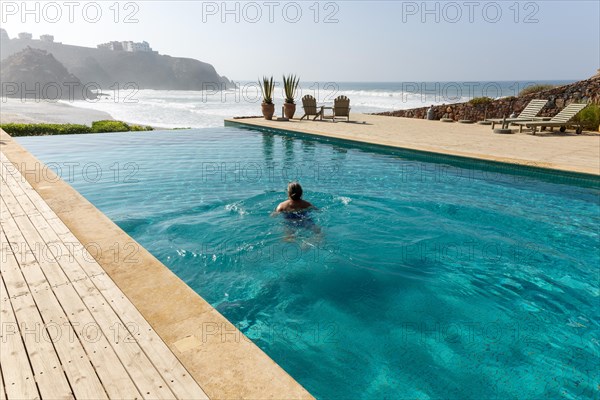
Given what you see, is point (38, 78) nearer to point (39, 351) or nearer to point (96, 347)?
point (39, 351)

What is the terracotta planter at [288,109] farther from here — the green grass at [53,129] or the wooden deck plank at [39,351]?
the wooden deck plank at [39,351]

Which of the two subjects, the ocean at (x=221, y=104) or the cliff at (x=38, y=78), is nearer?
the ocean at (x=221, y=104)

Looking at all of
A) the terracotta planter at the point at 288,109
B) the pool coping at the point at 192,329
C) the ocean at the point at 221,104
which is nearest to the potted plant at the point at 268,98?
the terracotta planter at the point at 288,109

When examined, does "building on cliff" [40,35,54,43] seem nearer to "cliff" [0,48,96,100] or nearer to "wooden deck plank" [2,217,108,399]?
"cliff" [0,48,96,100]

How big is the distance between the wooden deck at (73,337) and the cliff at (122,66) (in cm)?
16149

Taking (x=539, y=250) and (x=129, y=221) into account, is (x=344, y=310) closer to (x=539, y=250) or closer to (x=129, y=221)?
(x=539, y=250)

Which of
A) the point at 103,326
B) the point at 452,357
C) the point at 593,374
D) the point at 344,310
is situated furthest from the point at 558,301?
the point at 103,326

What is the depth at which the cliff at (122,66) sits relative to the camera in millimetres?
162375

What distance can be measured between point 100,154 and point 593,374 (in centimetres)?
1347

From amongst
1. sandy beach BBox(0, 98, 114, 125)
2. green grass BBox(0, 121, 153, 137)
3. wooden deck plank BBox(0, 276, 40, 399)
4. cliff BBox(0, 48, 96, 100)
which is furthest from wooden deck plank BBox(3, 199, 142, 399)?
cliff BBox(0, 48, 96, 100)

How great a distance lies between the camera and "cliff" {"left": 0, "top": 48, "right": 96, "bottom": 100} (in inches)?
4199

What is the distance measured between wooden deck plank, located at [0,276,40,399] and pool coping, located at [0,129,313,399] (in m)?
0.79

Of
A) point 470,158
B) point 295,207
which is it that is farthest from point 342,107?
point 295,207

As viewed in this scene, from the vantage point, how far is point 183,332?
2785 mm
